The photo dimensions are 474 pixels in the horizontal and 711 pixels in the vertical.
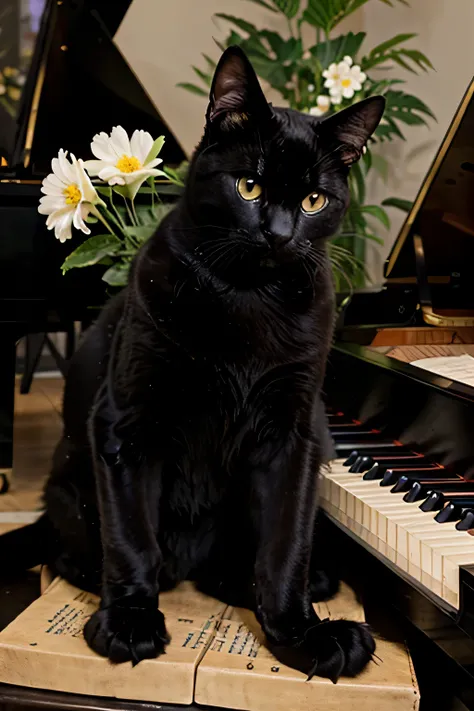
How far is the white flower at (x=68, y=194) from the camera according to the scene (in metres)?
1.11

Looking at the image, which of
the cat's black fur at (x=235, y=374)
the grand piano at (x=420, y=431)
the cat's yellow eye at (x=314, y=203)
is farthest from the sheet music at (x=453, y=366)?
the cat's yellow eye at (x=314, y=203)

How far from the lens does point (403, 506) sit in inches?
39.6

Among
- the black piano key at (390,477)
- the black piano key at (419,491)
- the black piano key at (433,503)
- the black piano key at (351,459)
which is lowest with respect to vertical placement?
the black piano key at (351,459)

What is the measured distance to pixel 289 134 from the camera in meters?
0.90

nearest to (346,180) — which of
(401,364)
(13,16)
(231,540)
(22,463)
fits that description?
(401,364)

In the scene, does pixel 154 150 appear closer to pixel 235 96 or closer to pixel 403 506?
pixel 235 96

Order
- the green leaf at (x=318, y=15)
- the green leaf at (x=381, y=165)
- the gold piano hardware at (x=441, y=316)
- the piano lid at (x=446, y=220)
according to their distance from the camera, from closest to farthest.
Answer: the piano lid at (x=446, y=220) → the gold piano hardware at (x=441, y=316) → the green leaf at (x=318, y=15) → the green leaf at (x=381, y=165)

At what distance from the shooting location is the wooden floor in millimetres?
1925

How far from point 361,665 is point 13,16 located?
2.39 m

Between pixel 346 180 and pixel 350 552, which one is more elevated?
pixel 346 180

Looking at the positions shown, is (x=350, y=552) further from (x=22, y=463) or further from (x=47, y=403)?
(x=47, y=403)

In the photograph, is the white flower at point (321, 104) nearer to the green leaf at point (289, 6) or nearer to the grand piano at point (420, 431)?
the green leaf at point (289, 6)

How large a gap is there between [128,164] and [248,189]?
300 millimetres

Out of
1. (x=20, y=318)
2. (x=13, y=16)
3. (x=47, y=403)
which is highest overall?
(x=13, y=16)
